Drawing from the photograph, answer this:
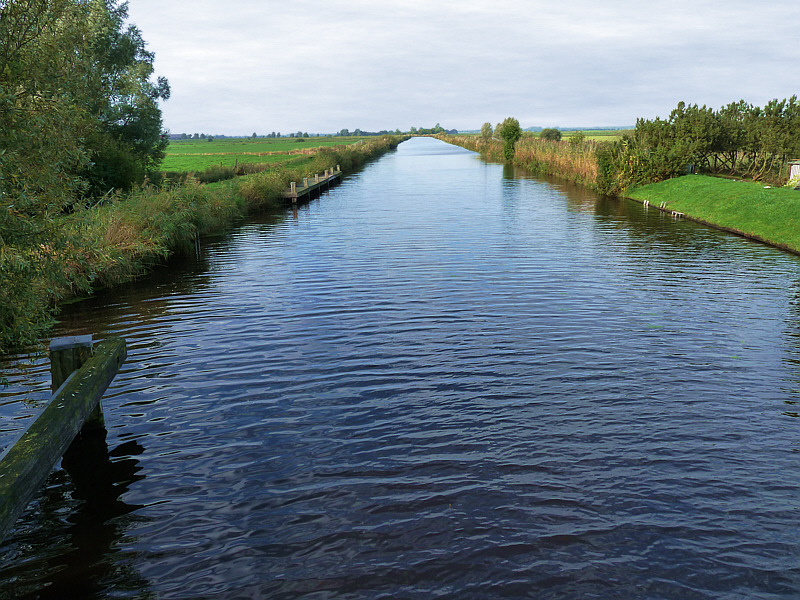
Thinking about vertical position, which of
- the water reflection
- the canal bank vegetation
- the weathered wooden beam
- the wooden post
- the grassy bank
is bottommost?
the water reflection

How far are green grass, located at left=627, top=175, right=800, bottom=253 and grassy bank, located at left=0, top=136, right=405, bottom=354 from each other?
2090 cm

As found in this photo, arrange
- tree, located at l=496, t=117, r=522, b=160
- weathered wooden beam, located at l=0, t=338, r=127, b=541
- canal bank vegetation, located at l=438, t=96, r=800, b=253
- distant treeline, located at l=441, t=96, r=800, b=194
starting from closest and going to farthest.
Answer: weathered wooden beam, located at l=0, t=338, r=127, b=541 < canal bank vegetation, located at l=438, t=96, r=800, b=253 < distant treeline, located at l=441, t=96, r=800, b=194 < tree, located at l=496, t=117, r=522, b=160

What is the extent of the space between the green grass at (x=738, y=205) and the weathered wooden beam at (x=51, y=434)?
21.1 metres

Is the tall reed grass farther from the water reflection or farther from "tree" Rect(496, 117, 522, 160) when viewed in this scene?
the water reflection

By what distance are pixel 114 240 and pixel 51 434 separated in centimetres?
1320

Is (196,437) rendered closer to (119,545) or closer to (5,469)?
(119,545)

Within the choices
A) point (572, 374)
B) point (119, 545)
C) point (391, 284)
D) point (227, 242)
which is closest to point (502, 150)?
point (227, 242)

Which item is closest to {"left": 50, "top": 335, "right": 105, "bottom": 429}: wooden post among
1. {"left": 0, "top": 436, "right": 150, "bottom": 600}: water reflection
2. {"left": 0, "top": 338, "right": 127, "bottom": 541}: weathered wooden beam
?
{"left": 0, "top": 338, "right": 127, "bottom": 541}: weathered wooden beam

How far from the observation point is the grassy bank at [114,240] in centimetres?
759

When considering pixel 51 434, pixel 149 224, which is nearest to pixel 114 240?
pixel 149 224

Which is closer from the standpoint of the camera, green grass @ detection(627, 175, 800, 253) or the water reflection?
the water reflection

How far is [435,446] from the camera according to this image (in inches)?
295

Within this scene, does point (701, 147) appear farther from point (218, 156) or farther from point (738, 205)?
point (218, 156)

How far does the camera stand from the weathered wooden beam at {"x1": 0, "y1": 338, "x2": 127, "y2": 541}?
4.93m
